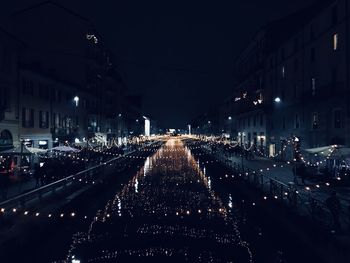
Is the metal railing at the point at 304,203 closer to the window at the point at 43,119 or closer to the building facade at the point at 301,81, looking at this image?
the building facade at the point at 301,81

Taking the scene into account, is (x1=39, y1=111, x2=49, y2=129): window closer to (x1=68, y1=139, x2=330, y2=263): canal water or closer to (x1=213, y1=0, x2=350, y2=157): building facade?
(x1=68, y1=139, x2=330, y2=263): canal water

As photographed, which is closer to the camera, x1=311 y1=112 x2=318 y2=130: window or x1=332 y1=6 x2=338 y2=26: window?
x1=332 y1=6 x2=338 y2=26: window

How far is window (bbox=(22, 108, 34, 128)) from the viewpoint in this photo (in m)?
38.3

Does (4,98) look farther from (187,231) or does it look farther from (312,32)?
(312,32)

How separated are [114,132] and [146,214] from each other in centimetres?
7367

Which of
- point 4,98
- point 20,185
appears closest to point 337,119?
point 20,185

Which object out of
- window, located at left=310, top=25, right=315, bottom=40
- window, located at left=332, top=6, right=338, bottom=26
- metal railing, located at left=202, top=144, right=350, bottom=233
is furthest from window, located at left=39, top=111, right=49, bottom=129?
window, located at left=332, top=6, right=338, bottom=26

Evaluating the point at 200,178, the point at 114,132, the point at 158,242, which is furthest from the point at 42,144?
the point at 114,132

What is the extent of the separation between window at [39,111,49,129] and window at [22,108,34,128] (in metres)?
2.31

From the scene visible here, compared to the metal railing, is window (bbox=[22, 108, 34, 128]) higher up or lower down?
higher up

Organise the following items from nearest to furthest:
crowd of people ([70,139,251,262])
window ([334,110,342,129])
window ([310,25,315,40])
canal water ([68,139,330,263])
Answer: canal water ([68,139,330,263]) → crowd of people ([70,139,251,262]) → window ([334,110,342,129]) → window ([310,25,315,40])

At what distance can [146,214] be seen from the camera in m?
19.9

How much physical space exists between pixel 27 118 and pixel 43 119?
15.5 ft

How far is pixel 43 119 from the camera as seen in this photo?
4397 cm
